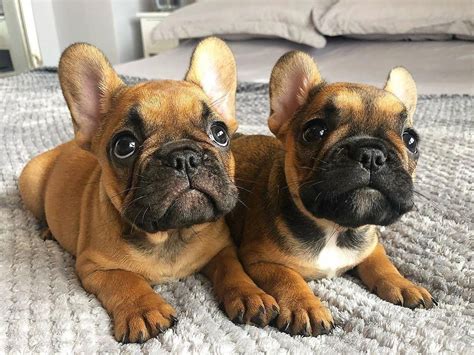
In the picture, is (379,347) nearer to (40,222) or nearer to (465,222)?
(465,222)

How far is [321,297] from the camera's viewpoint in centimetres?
125

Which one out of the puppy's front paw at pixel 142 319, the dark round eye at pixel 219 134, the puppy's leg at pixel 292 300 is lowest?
the puppy's leg at pixel 292 300

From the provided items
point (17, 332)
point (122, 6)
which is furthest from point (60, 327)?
point (122, 6)

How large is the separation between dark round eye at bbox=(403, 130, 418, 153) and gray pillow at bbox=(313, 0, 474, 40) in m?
2.16

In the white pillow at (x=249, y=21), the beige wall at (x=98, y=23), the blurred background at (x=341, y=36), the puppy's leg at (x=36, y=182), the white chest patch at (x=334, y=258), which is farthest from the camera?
the beige wall at (x=98, y=23)

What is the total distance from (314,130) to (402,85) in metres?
0.38

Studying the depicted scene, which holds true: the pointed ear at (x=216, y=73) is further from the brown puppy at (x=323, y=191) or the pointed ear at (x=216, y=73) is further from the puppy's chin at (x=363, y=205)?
the puppy's chin at (x=363, y=205)

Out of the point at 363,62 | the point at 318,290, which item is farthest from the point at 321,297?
the point at 363,62

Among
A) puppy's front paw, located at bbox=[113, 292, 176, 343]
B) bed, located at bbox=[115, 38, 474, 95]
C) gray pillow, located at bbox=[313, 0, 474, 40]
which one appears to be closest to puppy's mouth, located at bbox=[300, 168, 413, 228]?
puppy's front paw, located at bbox=[113, 292, 176, 343]

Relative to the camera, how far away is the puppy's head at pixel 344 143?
43.5 inches

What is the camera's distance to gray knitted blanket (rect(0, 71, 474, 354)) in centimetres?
101

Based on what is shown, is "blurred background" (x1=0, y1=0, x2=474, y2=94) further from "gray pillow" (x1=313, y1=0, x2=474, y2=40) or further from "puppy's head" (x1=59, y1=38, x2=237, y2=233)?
"puppy's head" (x1=59, y1=38, x2=237, y2=233)

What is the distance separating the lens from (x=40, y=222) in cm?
178

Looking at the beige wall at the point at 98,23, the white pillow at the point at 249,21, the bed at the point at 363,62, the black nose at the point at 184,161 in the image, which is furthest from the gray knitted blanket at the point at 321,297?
the beige wall at the point at 98,23
